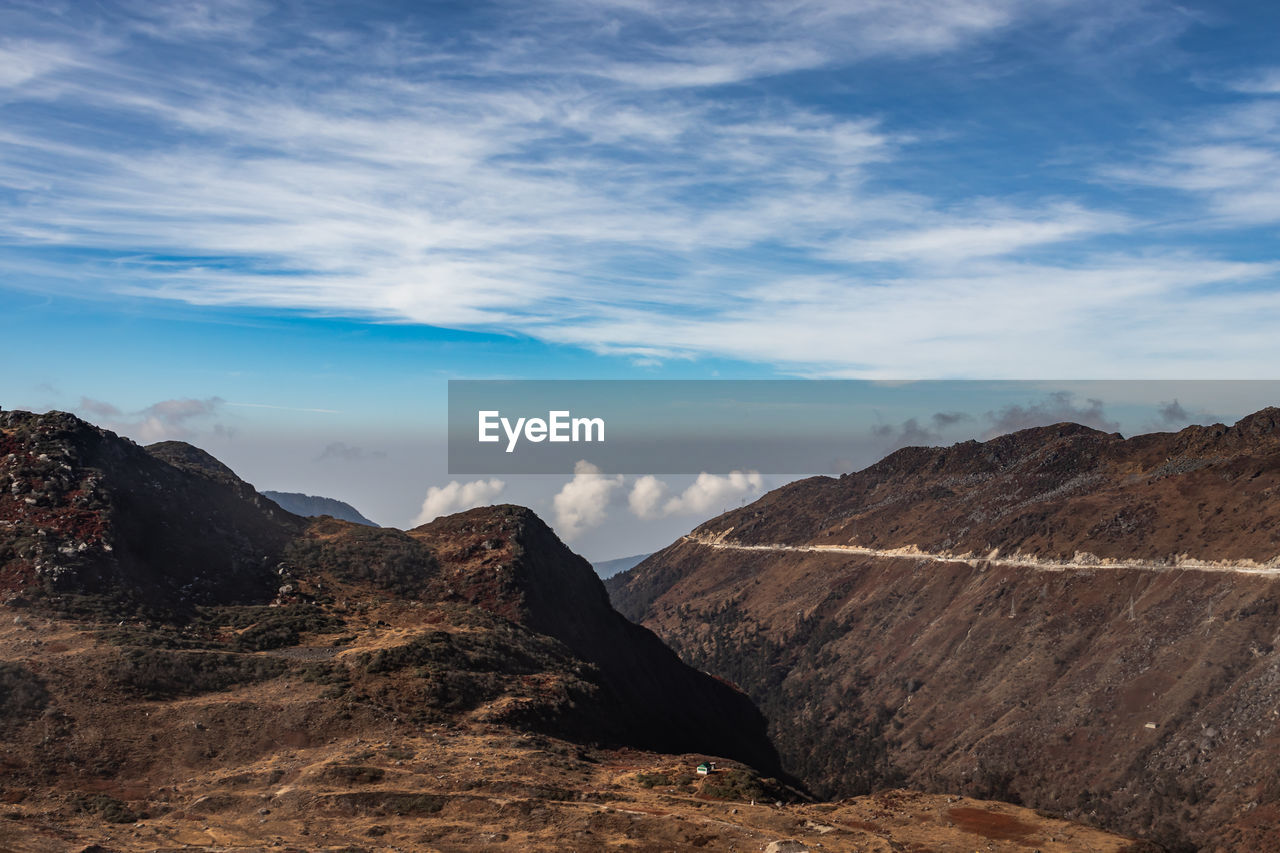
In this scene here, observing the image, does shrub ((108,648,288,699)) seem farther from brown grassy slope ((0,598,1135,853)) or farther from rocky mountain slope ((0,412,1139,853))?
brown grassy slope ((0,598,1135,853))

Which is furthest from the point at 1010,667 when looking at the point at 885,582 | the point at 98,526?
the point at 98,526

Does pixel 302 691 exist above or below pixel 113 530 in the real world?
below

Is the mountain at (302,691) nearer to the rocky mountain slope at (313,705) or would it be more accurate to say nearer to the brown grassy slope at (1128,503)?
the rocky mountain slope at (313,705)

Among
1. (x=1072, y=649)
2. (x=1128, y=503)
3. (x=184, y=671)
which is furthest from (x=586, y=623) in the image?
(x=1128, y=503)

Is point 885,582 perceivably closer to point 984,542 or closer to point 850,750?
point 984,542

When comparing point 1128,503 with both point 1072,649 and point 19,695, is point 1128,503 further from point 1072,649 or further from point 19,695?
point 19,695

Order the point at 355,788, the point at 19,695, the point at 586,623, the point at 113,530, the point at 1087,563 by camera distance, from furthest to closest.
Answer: the point at 1087,563
the point at 586,623
the point at 113,530
the point at 19,695
the point at 355,788

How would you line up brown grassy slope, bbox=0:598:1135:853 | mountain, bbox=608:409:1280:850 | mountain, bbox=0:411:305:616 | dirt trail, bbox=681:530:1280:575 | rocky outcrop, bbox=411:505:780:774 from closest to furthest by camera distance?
brown grassy slope, bbox=0:598:1135:853
mountain, bbox=0:411:305:616
rocky outcrop, bbox=411:505:780:774
mountain, bbox=608:409:1280:850
dirt trail, bbox=681:530:1280:575

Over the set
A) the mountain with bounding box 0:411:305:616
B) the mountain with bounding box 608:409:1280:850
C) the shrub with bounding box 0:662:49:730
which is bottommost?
the mountain with bounding box 608:409:1280:850

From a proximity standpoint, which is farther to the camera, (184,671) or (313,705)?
(184,671)

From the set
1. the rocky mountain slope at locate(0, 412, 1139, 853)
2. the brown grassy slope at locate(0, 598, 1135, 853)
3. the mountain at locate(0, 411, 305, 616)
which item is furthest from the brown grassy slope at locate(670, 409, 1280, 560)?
the mountain at locate(0, 411, 305, 616)
